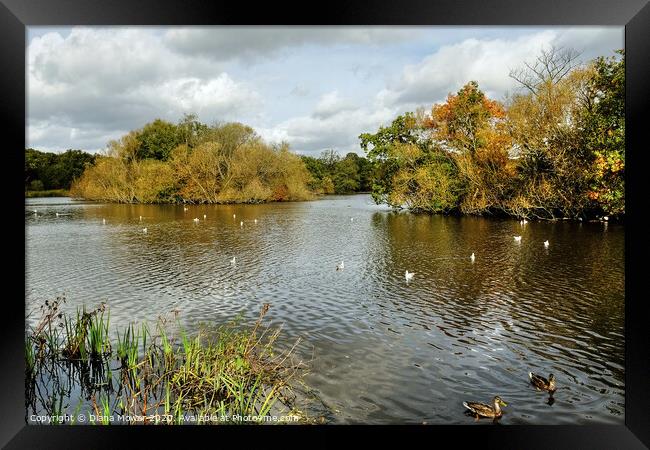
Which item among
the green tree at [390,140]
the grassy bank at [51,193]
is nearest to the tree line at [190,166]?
the grassy bank at [51,193]

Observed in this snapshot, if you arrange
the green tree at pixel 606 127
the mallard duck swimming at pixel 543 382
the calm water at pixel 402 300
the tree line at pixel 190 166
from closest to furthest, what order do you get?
the mallard duck swimming at pixel 543 382, the calm water at pixel 402 300, the green tree at pixel 606 127, the tree line at pixel 190 166

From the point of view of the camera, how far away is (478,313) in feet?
30.5

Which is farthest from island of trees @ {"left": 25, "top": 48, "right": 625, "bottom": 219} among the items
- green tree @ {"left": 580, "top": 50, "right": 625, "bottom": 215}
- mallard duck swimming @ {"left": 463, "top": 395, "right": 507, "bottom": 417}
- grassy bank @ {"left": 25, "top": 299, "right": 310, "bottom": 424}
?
mallard duck swimming @ {"left": 463, "top": 395, "right": 507, "bottom": 417}

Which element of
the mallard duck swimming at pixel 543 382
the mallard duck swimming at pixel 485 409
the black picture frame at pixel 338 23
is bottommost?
the mallard duck swimming at pixel 485 409

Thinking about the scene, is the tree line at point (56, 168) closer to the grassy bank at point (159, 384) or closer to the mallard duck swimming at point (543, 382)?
the grassy bank at point (159, 384)

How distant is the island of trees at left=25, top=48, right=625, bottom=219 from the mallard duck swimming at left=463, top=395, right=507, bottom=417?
14.9 metres

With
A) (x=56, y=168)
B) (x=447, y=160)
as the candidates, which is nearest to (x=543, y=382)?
(x=447, y=160)

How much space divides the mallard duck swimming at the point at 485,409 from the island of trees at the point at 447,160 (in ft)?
49.0

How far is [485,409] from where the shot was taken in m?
5.29

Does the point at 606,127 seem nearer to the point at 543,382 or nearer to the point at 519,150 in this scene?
the point at 519,150

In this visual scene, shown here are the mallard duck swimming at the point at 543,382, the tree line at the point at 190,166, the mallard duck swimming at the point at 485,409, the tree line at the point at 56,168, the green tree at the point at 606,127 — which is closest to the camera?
the mallard duck swimming at the point at 485,409

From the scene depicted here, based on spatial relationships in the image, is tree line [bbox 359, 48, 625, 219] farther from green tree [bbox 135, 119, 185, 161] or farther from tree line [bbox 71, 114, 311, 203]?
green tree [bbox 135, 119, 185, 161]

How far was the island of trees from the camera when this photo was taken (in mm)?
21031

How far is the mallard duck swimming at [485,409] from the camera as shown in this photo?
5.27m
